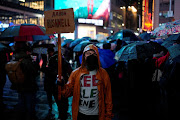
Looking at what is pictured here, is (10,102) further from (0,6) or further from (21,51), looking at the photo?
(0,6)

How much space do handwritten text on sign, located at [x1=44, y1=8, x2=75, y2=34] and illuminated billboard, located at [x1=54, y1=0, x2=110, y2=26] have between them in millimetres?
37473

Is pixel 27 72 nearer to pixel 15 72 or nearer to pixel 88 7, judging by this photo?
pixel 15 72

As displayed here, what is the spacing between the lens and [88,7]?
41.7 metres

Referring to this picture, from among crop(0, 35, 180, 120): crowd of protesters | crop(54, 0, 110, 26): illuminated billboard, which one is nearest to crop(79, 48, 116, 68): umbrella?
crop(0, 35, 180, 120): crowd of protesters

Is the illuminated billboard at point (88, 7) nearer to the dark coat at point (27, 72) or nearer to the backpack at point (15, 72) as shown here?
the dark coat at point (27, 72)

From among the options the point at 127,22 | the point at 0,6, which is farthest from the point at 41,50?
the point at 127,22

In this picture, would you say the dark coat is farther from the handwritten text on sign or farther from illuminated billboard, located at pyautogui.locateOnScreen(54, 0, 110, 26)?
illuminated billboard, located at pyautogui.locateOnScreen(54, 0, 110, 26)

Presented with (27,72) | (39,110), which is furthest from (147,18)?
(27,72)

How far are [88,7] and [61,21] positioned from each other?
40634 mm

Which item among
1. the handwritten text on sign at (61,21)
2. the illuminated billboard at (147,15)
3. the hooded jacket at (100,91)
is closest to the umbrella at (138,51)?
the hooded jacket at (100,91)

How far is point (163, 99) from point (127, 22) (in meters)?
64.7

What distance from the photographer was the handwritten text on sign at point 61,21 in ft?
9.42

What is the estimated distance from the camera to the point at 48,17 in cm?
294

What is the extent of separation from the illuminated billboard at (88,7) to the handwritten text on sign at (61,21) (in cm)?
3747
